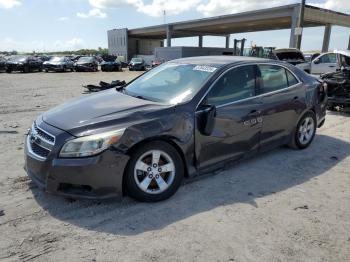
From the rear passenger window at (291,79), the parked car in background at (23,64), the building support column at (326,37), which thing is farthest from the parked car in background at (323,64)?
the parked car in background at (23,64)

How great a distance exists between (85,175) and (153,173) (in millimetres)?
762

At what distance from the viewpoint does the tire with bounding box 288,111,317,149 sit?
19.3ft

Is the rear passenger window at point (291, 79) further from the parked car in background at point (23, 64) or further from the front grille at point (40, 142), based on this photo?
the parked car in background at point (23, 64)

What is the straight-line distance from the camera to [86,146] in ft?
11.6

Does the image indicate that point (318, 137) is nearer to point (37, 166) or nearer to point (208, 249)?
point (208, 249)

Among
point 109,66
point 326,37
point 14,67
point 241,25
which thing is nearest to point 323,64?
point 326,37

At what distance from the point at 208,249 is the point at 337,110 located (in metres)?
8.34

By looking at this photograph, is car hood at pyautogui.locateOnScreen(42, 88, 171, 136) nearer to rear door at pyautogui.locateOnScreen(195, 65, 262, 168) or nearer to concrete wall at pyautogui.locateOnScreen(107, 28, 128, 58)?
rear door at pyautogui.locateOnScreen(195, 65, 262, 168)

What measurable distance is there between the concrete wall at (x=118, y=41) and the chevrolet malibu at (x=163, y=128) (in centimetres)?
7064

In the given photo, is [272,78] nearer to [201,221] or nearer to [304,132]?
[304,132]

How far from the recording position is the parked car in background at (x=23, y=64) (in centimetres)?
2941

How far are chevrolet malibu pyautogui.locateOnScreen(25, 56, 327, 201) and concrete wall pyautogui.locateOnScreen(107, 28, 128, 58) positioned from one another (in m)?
70.6

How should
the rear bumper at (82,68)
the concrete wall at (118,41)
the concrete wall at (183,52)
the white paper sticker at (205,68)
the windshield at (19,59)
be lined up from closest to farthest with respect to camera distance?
1. the white paper sticker at (205,68)
2. the windshield at (19,59)
3. the rear bumper at (82,68)
4. the concrete wall at (183,52)
5. the concrete wall at (118,41)

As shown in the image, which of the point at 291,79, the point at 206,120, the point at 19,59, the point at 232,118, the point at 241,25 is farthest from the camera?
the point at 241,25
